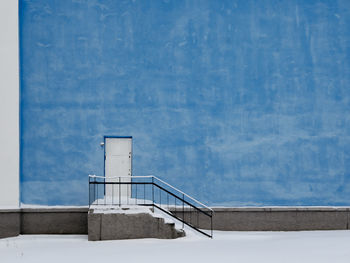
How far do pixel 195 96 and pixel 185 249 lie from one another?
5.59 m

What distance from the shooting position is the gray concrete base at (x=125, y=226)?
11.0 m

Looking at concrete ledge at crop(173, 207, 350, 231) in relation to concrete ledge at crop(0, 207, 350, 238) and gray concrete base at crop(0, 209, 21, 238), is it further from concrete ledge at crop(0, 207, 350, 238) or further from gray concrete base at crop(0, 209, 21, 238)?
gray concrete base at crop(0, 209, 21, 238)

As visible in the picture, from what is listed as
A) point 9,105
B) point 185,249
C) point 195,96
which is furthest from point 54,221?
point 195,96

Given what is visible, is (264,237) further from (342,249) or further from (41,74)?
(41,74)

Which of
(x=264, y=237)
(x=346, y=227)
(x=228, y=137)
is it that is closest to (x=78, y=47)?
(x=228, y=137)

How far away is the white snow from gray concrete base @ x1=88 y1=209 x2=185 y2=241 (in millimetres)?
245

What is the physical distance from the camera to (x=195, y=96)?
13.7 metres

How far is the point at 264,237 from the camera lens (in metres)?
12.4

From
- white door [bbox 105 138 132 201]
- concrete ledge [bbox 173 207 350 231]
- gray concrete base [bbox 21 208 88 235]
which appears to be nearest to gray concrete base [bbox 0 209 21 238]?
gray concrete base [bbox 21 208 88 235]

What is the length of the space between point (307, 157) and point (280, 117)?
1611mm

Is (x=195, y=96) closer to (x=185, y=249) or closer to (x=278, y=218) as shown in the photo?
(x=278, y=218)

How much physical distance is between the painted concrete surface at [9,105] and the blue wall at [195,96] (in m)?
0.33

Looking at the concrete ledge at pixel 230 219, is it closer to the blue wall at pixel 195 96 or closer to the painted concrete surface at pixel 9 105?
the blue wall at pixel 195 96

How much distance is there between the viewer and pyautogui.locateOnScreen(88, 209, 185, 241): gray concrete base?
1102 cm
